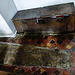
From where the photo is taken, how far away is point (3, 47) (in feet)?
7.39

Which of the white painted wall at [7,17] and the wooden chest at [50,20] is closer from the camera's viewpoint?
the wooden chest at [50,20]

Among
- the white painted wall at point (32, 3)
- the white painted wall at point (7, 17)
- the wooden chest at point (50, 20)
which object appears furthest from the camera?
the white painted wall at point (32, 3)

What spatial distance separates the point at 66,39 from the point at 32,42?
767mm

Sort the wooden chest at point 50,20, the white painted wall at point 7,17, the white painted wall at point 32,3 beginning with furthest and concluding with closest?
1. the white painted wall at point 32,3
2. the white painted wall at point 7,17
3. the wooden chest at point 50,20

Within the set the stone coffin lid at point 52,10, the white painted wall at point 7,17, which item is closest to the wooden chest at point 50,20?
the stone coffin lid at point 52,10

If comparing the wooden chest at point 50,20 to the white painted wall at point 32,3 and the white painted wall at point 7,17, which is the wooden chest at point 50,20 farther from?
the white painted wall at point 7,17

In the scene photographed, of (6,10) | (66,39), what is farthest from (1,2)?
(66,39)

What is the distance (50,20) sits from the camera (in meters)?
1.89

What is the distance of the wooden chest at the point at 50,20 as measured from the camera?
5.93 feet

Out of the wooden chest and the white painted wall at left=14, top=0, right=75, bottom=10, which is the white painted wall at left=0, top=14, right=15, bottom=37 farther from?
the white painted wall at left=14, top=0, right=75, bottom=10

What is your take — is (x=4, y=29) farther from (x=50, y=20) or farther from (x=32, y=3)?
(x=50, y=20)

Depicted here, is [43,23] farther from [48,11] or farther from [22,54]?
[22,54]

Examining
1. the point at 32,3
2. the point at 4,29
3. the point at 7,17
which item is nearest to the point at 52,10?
the point at 32,3

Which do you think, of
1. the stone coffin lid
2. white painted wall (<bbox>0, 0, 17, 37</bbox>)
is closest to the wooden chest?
the stone coffin lid
